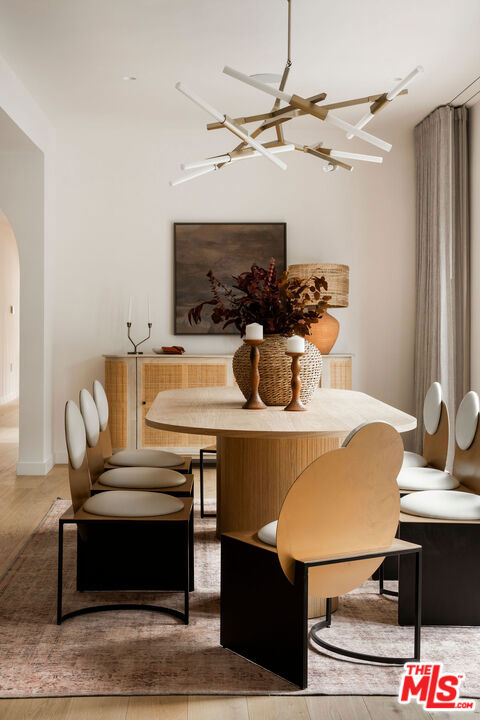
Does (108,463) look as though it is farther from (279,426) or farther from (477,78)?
(477,78)

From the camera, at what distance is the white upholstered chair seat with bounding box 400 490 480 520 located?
252 cm

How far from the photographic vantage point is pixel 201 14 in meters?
3.86

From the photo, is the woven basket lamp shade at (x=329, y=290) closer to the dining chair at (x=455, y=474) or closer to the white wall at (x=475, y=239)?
the white wall at (x=475, y=239)

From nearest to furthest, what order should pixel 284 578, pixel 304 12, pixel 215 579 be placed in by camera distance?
pixel 284 578 → pixel 215 579 → pixel 304 12

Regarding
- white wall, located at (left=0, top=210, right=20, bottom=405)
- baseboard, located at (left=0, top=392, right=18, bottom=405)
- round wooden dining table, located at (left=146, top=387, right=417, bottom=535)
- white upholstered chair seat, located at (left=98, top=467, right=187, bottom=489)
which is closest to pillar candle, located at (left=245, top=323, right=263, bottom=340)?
round wooden dining table, located at (left=146, top=387, right=417, bottom=535)

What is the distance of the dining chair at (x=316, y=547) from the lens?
80.4 inches

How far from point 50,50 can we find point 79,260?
193 centimetres

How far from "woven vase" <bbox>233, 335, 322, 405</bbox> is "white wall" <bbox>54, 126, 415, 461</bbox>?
283 cm

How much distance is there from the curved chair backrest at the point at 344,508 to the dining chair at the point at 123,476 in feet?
3.41

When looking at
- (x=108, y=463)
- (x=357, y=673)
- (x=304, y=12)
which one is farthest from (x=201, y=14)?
(x=357, y=673)

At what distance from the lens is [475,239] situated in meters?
5.32

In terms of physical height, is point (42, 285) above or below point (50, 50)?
below

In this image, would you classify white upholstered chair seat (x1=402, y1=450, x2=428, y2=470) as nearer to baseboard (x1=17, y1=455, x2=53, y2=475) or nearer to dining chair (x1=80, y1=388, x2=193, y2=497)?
dining chair (x1=80, y1=388, x2=193, y2=497)

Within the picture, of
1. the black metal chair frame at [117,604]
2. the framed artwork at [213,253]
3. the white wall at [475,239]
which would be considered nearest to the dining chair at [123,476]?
the black metal chair frame at [117,604]
